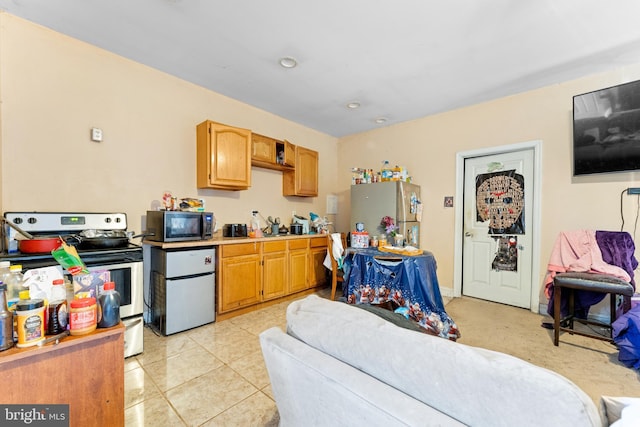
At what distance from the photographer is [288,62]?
2.63 m

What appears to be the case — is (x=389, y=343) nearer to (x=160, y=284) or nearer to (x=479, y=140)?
(x=160, y=284)

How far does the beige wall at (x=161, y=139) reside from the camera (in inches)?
85.8

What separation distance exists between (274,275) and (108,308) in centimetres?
241

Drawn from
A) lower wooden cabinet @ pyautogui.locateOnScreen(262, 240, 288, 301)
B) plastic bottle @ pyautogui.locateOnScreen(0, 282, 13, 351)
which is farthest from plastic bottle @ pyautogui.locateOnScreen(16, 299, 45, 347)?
lower wooden cabinet @ pyautogui.locateOnScreen(262, 240, 288, 301)

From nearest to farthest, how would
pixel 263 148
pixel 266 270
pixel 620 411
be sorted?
1. pixel 620 411
2. pixel 266 270
3. pixel 263 148

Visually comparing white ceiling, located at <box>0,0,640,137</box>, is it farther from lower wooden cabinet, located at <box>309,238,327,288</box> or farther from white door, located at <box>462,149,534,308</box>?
lower wooden cabinet, located at <box>309,238,327,288</box>

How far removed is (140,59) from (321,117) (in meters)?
2.34

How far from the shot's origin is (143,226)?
2766 mm

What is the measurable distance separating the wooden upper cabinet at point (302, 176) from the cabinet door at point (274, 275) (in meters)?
1.12

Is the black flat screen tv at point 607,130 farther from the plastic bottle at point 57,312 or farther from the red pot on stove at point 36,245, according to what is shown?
the red pot on stove at point 36,245

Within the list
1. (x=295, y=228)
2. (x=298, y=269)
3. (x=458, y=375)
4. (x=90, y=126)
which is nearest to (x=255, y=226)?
(x=295, y=228)

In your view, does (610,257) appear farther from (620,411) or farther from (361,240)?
(620,411)

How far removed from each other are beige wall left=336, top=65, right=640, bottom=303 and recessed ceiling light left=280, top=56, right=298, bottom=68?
2.26 metres

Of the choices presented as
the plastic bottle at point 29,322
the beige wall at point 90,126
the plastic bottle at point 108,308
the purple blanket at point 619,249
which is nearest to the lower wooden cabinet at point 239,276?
the beige wall at point 90,126
